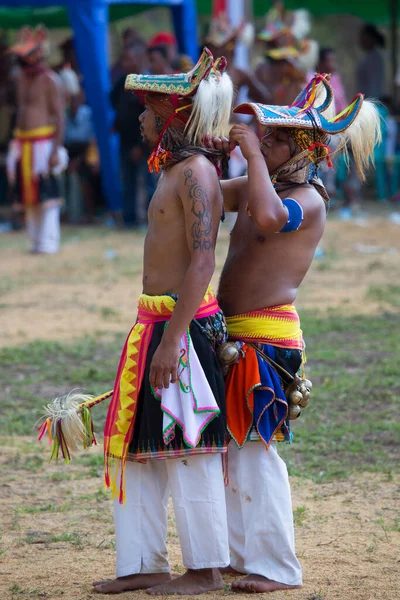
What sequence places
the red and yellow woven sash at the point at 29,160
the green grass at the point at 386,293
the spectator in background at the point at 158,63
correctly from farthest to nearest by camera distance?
the spectator in background at the point at 158,63
the red and yellow woven sash at the point at 29,160
the green grass at the point at 386,293

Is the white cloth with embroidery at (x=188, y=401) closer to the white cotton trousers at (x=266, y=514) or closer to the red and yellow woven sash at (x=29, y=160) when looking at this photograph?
the white cotton trousers at (x=266, y=514)

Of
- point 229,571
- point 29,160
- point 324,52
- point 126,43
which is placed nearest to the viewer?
point 229,571

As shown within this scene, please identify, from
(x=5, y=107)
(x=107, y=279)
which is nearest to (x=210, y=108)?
(x=107, y=279)

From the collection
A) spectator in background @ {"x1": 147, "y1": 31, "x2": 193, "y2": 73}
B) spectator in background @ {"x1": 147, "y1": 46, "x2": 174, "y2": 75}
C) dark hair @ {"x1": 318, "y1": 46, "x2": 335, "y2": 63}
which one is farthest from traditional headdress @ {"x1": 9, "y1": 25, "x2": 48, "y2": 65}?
dark hair @ {"x1": 318, "y1": 46, "x2": 335, "y2": 63}

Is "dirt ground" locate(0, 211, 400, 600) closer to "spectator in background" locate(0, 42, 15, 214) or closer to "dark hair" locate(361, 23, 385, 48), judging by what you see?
"spectator in background" locate(0, 42, 15, 214)

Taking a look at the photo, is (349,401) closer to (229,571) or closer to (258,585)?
(229,571)

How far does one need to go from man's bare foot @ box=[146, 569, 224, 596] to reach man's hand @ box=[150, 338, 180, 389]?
63 cm

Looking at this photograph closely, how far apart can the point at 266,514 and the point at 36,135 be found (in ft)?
27.1

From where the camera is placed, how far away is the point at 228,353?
10.1ft

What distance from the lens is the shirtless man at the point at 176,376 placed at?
298cm

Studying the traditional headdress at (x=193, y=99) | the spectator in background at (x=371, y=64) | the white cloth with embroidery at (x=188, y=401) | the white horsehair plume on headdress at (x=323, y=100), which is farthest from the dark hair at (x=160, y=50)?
the white cloth with embroidery at (x=188, y=401)

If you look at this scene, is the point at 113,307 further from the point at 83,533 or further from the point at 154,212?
the point at 154,212

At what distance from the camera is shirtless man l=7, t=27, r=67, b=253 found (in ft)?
34.8

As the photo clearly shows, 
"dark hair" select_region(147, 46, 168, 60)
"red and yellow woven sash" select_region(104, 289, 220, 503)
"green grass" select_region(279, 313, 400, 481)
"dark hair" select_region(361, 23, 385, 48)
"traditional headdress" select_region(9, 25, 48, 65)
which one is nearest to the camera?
"red and yellow woven sash" select_region(104, 289, 220, 503)
